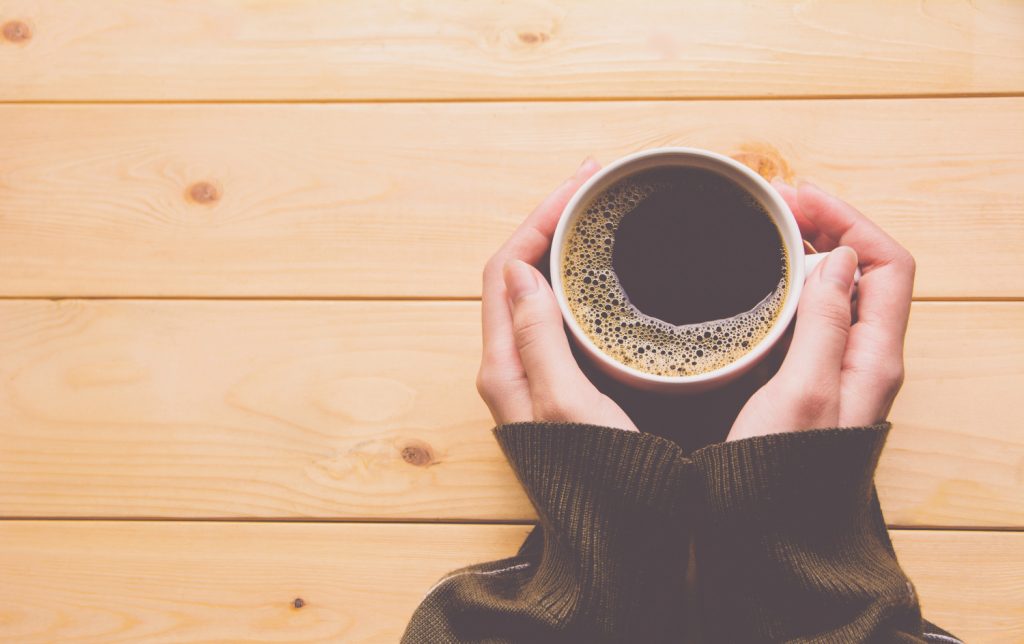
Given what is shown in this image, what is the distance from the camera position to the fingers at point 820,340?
54 cm

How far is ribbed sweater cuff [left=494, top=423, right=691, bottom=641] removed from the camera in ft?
1.82

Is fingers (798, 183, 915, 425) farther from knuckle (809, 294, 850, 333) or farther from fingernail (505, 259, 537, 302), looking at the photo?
fingernail (505, 259, 537, 302)

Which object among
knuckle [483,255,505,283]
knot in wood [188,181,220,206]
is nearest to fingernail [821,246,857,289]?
knuckle [483,255,505,283]

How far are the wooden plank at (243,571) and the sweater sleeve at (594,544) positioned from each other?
0.38 ft

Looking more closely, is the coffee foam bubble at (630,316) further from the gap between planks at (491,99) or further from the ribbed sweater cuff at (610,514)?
the gap between planks at (491,99)

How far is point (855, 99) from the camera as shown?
28.9 inches

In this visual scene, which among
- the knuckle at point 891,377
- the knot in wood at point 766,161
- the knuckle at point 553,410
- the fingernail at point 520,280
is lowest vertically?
the knuckle at point 553,410

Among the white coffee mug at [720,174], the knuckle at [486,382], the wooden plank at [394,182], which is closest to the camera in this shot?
the white coffee mug at [720,174]

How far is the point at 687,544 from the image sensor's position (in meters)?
0.58

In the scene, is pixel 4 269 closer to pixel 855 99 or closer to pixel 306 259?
pixel 306 259

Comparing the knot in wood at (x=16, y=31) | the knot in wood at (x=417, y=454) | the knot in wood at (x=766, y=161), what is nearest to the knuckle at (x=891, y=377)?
the knot in wood at (x=766, y=161)

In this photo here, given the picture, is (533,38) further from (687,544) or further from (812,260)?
(687,544)

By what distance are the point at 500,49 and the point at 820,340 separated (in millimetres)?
407

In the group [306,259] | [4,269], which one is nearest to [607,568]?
[306,259]
